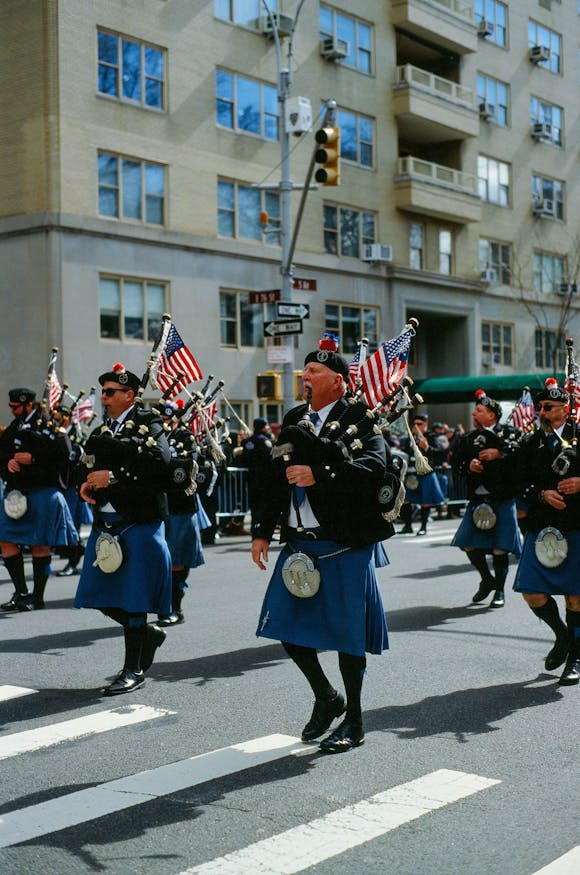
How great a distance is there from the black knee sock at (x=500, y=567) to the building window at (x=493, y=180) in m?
28.2

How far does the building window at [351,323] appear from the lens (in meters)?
A: 31.3

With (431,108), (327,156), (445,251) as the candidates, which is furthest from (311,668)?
(445,251)

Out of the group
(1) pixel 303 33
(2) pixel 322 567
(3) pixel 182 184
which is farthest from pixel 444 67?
(2) pixel 322 567

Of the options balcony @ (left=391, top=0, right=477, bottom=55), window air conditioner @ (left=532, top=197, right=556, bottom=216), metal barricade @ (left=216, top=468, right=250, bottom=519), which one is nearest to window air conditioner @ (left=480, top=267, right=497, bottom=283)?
window air conditioner @ (left=532, top=197, right=556, bottom=216)

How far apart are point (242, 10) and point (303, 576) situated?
25705 mm

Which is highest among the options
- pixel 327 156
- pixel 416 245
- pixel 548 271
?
pixel 548 271

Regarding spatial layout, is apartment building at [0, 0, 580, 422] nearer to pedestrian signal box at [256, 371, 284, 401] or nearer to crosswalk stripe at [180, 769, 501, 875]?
pedestrian signal box at [256, 371, 284, 401]

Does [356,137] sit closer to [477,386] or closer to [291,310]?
[477,386]

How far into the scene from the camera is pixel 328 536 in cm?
551

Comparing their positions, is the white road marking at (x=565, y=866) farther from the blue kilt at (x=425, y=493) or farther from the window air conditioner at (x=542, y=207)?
the window air conditioner at (x=542, y=207)

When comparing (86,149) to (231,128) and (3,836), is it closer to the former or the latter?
(231,128)

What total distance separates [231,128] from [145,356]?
22.1 ft

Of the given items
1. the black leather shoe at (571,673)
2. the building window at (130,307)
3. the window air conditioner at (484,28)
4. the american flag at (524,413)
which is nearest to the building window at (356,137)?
the window air conditioner at (484,28)

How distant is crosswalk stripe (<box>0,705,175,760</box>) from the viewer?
18.7 ft
